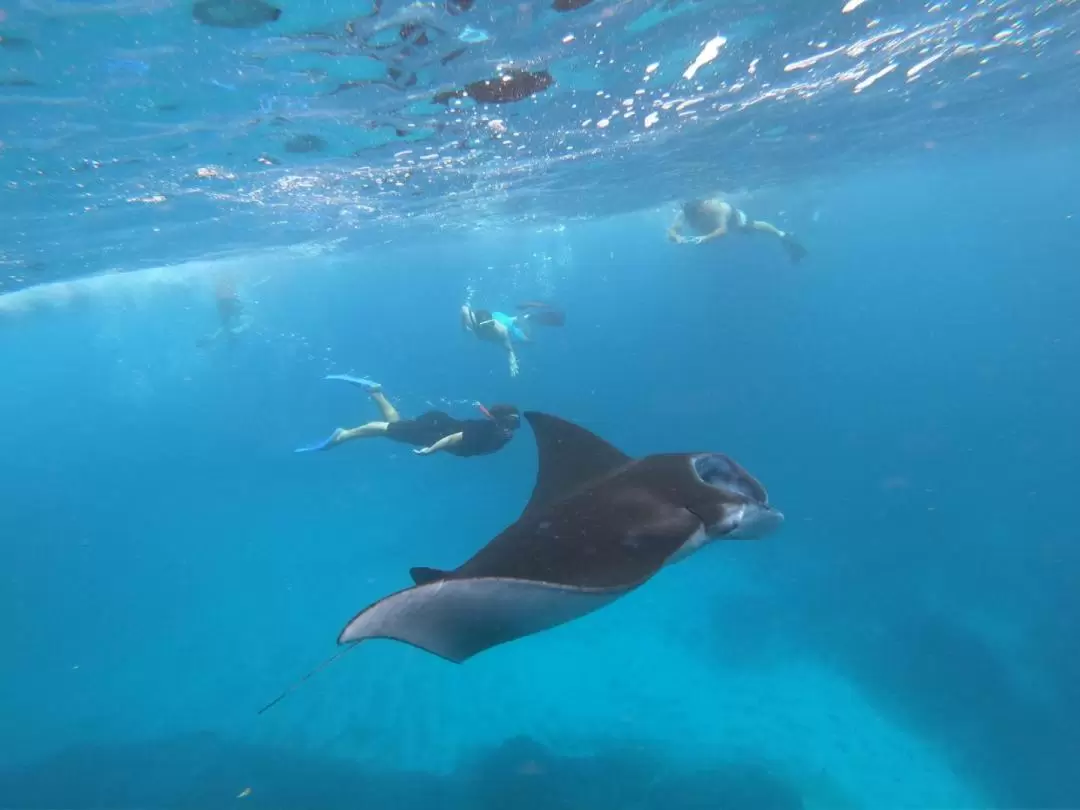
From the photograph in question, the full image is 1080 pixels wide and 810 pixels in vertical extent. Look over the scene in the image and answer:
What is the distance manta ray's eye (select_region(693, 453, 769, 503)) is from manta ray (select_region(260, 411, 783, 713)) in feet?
0.04

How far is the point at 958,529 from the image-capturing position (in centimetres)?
1683

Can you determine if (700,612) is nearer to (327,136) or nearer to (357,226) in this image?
(327,136)

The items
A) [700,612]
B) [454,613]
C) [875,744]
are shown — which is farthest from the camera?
[700,612]

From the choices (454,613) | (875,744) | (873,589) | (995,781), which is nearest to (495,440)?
(454,613)

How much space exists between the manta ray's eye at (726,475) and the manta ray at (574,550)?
0.04 feet

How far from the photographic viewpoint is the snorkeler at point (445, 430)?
965 centimetres

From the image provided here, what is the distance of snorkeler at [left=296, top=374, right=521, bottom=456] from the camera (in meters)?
9.65

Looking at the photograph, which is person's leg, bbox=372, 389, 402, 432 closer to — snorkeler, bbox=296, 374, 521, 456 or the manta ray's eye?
snorkeler, bbox=296, 374, 521, 456

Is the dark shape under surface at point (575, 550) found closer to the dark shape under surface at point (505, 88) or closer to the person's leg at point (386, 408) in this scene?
the person's leg at point (386, 408)

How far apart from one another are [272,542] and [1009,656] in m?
23.5

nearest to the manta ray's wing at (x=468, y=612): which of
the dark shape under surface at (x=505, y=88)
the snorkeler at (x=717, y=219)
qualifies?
the dark shape under surface at (x=505, y=88)

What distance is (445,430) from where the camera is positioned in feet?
36.9

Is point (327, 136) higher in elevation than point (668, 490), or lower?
higher

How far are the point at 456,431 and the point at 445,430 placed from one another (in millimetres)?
532
